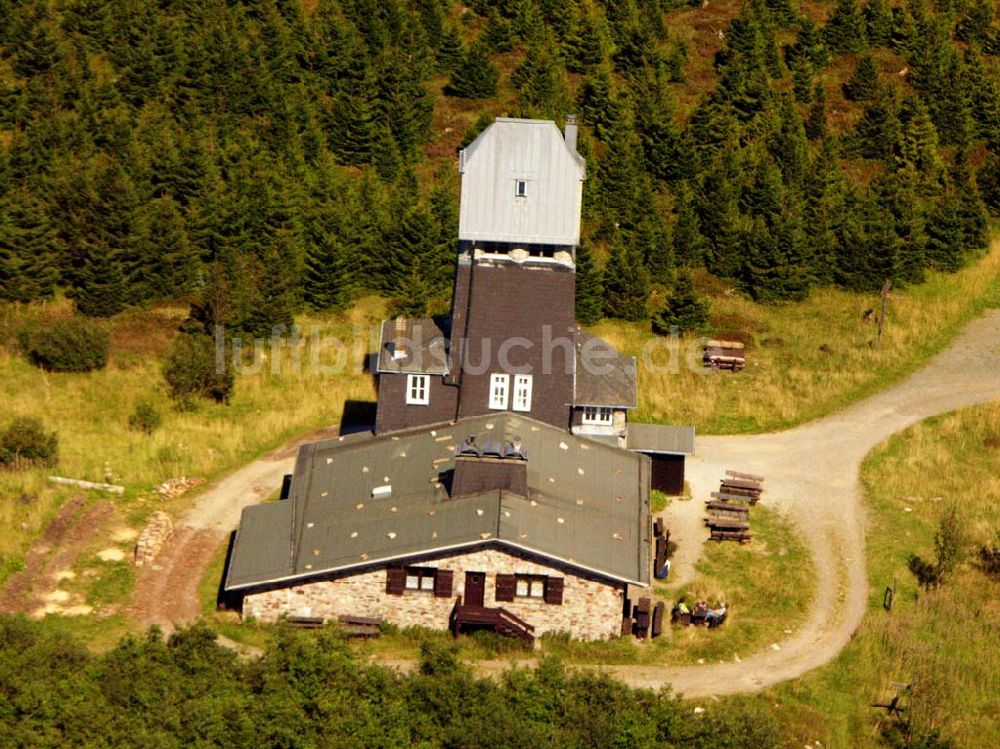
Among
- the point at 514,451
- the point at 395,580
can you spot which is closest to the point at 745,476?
the point at 514,451

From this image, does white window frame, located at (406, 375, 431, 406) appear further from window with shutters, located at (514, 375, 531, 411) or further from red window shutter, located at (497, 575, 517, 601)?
red window shutter, located at (497, 575, 517, 601)

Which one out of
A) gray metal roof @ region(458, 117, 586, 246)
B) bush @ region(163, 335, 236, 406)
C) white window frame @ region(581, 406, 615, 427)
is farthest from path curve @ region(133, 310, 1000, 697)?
gray metal roof @ region(458, 117, 586, 246)

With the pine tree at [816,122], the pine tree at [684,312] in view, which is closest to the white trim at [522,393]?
the pine tree at [684,312]

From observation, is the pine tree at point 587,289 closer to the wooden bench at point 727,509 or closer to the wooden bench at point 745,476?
the wooden bench at point 745,476

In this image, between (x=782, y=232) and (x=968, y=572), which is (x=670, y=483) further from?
(x=782, y=232)

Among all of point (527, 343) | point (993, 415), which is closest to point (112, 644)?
point (527, 343)

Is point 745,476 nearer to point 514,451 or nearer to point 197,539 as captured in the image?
point 514,451
